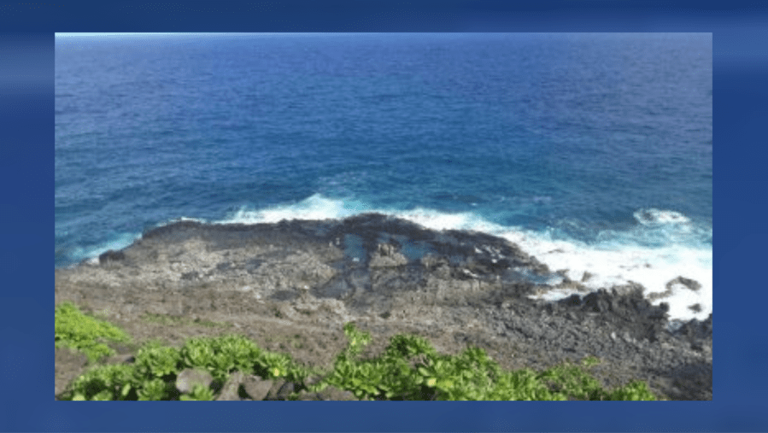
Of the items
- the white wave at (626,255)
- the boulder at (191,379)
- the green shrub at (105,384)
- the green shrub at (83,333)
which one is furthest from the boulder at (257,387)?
the white wave at (626,255)

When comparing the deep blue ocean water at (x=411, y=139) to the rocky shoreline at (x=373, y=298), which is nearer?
the rocky shoreline at (x=373, y=298)

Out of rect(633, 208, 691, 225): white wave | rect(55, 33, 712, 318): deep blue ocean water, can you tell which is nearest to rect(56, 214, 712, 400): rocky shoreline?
rect(55, 33, 712, 318): deep blue ocean water

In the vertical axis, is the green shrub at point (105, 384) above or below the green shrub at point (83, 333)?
below

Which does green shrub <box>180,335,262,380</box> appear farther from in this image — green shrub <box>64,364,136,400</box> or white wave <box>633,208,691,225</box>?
white wave <box>633,208,691,225</box>

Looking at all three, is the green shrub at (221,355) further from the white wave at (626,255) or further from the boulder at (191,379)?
the white wave at (626,255)

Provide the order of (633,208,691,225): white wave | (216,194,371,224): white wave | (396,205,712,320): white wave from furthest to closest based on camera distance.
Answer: (216,194,371,224): white wave
(633,208,691,225): white wave
(396,205,712,320): white wave

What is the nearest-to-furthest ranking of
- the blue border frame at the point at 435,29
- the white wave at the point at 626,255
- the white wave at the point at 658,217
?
the blue border frame at the point at 435,29 → the white wave at the point at 626,255 → the white wave at the point at 658,217
